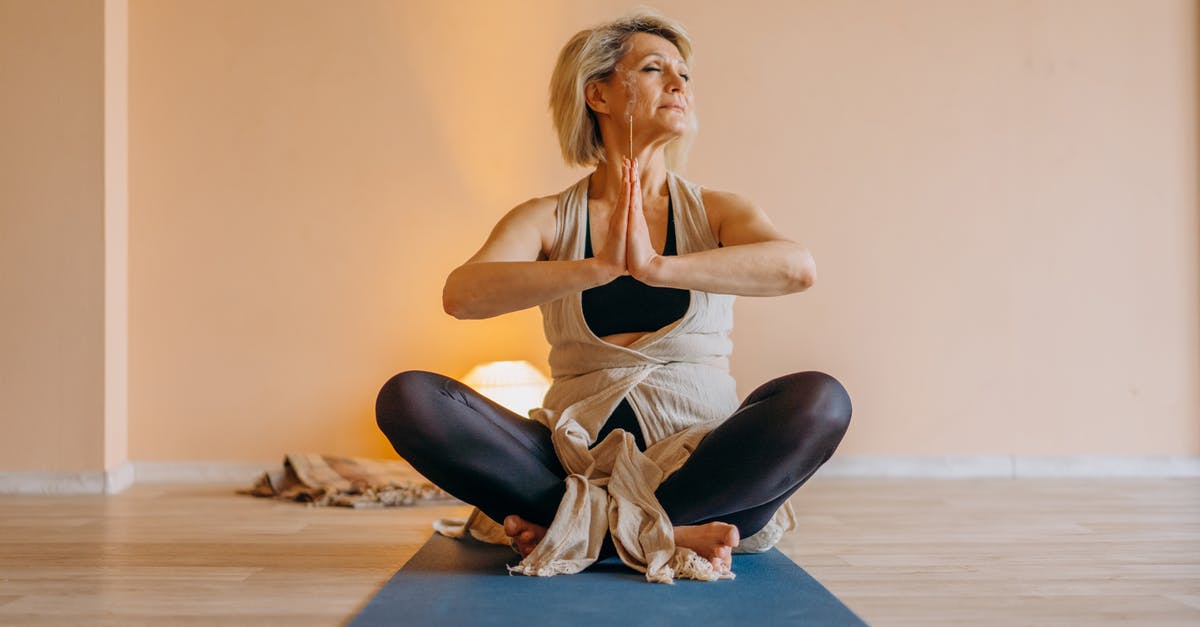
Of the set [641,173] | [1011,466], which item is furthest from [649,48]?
[1011,466]

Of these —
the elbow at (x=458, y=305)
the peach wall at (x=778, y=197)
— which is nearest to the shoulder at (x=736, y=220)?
the elbow at (x=458, y=305)

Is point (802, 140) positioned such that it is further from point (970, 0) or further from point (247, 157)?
point (247, 157)

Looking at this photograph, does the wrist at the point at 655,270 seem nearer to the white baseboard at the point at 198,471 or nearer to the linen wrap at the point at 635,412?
the linen wrap at the point at 635,412

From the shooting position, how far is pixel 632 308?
7.51 ft

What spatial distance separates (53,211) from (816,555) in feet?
8.91

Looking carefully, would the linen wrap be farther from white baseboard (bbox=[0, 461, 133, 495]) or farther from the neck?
white baseboard (bbox=[0, 461, 133, 495])

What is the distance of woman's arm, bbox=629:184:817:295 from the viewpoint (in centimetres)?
198

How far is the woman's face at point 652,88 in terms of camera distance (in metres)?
2.34

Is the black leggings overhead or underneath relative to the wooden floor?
overhead

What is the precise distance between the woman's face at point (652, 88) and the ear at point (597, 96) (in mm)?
35

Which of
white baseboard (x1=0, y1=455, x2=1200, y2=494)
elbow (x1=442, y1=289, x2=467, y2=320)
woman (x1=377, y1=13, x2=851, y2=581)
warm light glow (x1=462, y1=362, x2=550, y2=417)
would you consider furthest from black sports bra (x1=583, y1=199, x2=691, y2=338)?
white baseboard (x1=0, y1=455, x2=1200, y2=494)

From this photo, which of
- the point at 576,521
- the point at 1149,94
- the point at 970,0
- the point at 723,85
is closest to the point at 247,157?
the point at 723,85

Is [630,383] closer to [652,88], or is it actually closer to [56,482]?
[652,88]

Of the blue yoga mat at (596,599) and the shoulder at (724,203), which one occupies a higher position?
the shoulder at (724,203)
